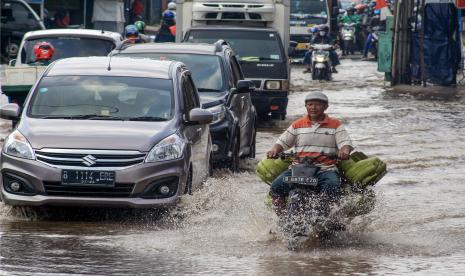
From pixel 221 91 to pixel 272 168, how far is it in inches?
206

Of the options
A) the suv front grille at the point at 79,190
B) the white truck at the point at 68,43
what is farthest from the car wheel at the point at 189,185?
the white truck at the point at 68,43

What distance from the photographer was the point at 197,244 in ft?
35.1

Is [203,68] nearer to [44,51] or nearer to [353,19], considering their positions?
[44,51]

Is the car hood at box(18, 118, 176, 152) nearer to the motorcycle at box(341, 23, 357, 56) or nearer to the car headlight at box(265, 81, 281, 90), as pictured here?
the car headlight at box(265, 81, 281, 90)

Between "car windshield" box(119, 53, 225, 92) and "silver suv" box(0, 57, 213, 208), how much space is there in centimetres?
306

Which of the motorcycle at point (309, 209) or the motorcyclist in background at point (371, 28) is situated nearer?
the motorcycle at point (309, 209)

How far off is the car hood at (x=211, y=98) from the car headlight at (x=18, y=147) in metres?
3.92

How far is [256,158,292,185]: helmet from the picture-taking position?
448 inches

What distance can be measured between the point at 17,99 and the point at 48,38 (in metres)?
2.31

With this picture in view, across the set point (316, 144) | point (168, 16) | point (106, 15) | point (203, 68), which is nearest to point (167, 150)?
point (316, 144)

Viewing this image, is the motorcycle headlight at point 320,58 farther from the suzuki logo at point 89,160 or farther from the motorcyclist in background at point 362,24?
the suzuki logo at point 89,160

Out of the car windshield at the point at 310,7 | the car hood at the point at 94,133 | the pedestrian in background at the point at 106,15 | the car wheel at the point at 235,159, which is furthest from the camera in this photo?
the car windshield at the point at 310,7

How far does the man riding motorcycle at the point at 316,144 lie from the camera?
10.9 metres

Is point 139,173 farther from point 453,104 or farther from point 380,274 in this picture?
point 453,104
